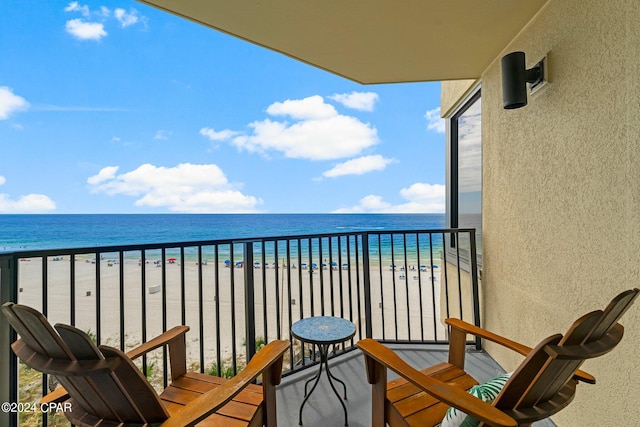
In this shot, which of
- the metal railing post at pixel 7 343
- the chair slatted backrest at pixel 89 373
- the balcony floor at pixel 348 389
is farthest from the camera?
the balcony floor at pixel 348 389

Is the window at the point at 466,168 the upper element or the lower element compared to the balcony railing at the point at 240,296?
upper

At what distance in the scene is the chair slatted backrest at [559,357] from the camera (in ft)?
2.97

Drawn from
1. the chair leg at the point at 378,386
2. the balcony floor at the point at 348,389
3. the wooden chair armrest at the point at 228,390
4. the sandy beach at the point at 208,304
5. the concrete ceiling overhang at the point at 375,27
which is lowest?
the sandy beach at the point at 208,304

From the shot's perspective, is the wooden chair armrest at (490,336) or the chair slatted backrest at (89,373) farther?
the wooden chair armrest at (490,336)

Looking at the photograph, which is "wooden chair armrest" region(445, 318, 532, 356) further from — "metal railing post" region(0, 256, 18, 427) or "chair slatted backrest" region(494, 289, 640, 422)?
"metal railing post" region(0, 256, 18, 427)

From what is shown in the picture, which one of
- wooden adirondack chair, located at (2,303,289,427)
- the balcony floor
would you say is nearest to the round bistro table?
the balcony floor

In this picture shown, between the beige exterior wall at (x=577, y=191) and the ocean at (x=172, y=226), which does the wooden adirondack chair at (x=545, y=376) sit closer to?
the beige exterior wall at (x=577, y=191)

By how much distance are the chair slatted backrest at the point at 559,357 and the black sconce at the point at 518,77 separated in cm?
141

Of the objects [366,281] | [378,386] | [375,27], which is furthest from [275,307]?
[375,27]

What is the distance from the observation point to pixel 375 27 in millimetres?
2152

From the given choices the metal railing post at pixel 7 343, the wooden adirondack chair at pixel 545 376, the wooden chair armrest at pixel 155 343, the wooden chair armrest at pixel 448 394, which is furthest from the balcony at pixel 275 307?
the wooden adirondack chair at pixel 545 376

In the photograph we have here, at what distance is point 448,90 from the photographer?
399 centimetres

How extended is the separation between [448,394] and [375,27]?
222 cm

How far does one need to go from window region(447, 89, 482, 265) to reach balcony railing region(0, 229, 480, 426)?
0.25 metres
